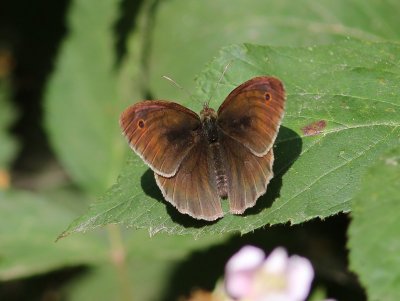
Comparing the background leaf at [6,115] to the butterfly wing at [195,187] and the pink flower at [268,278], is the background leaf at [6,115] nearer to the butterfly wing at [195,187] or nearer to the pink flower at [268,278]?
the butterfly wing at [195,187]

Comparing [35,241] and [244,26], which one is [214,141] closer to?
[244,26]

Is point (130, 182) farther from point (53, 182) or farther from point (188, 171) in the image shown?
point (53, 182)

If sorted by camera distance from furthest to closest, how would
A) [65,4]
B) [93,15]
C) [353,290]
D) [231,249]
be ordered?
1. [65,4]
2. [93,15]
3. [231,249]
4. [353,290]

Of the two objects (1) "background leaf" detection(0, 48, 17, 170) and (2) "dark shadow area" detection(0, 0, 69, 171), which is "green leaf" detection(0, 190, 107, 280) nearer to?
(1) "background leaf" detection(0, 48, 17, 170)

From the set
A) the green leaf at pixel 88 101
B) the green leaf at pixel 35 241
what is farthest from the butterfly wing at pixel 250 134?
the green leaf at pixel 88 101

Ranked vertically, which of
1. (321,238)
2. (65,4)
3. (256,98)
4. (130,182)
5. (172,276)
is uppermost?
(256,98)

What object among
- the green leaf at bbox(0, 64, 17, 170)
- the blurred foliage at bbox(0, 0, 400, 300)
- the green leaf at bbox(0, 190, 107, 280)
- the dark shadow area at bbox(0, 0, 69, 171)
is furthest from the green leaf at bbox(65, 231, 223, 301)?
the dark shadow area at bbox(0, 0, 69, 171)

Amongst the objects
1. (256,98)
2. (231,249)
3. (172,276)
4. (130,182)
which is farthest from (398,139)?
(172,276)
